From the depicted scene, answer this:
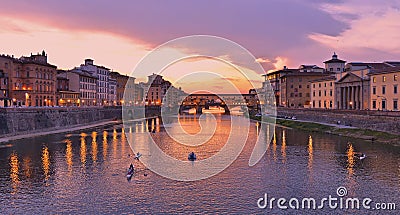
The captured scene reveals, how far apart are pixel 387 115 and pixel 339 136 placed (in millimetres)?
9799

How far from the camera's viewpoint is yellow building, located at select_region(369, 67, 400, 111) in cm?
8606

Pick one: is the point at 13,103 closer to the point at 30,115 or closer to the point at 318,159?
the point at 30,115

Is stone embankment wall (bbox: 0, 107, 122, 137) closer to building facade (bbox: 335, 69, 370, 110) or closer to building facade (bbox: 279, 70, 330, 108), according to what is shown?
building facade (bbox: 279, 70, 330, 108)

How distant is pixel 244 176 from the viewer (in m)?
39.0

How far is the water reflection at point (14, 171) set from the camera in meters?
34.9

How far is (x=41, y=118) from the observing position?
85375 millimetres

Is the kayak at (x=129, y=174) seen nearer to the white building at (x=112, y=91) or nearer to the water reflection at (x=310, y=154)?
the water reflection at (x=310, y=154)

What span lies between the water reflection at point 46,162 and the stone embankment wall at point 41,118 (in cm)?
1639

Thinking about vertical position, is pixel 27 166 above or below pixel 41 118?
below

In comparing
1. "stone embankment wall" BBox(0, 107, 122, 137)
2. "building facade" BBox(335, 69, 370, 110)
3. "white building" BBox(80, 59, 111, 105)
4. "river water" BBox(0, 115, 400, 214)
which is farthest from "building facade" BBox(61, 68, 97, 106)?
"building facade" BBox(335, 69, 370, 110)

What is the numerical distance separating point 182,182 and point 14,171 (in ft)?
59.4

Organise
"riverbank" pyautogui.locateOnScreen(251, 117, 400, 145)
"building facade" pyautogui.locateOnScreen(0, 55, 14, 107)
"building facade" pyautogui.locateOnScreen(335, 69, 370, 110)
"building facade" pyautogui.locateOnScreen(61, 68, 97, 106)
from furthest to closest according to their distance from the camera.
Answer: "building facade" pyautogui.locateOnScreen(61, 68, 97, 106)
"building facade" pyautogui.locateOnScreen(335, 69, 370, 110)
"building facade" pyautogui.locateOnScreen(0, 55, 14, 107)
"riverbank" pyautogui.locateOnScreen(251, 117, 400, 145)

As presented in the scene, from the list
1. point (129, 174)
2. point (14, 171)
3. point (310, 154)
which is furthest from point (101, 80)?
point (129, 174)

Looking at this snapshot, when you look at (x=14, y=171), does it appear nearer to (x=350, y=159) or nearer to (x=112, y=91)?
(x=350, y=159)
